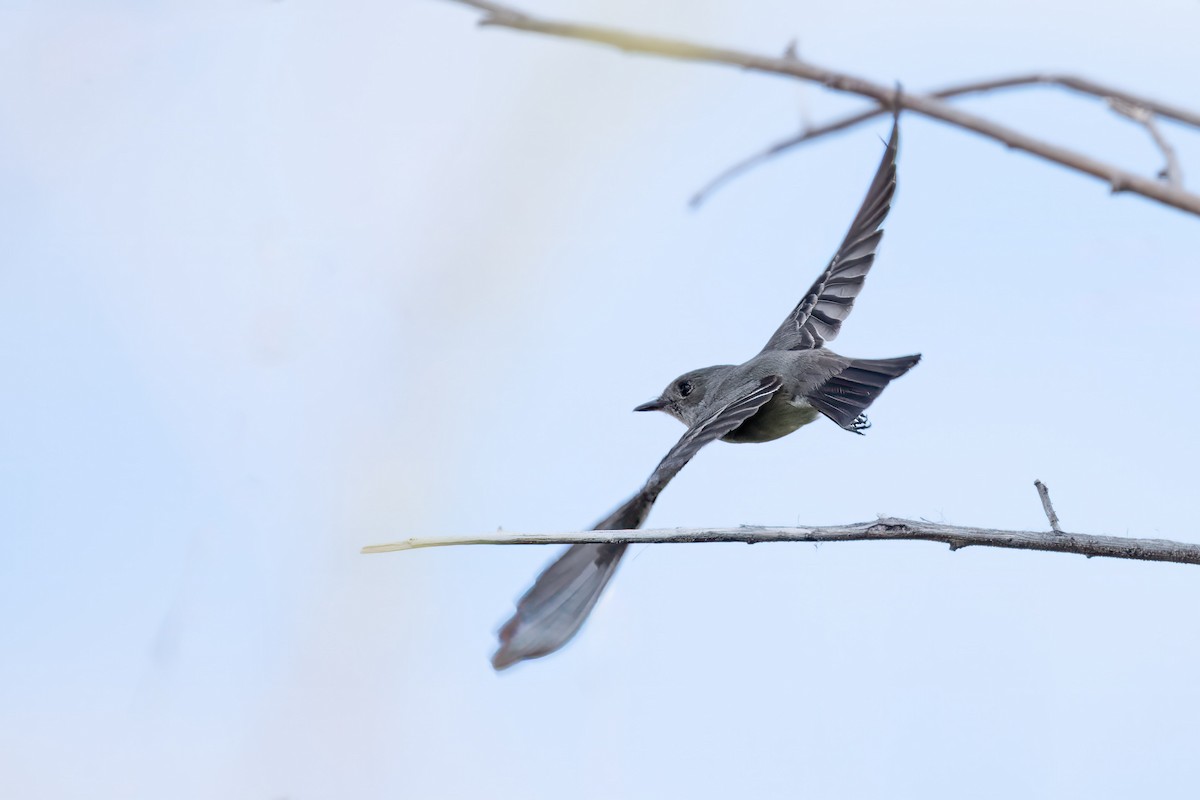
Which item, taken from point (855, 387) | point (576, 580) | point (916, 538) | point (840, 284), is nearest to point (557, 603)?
point (576, 580)

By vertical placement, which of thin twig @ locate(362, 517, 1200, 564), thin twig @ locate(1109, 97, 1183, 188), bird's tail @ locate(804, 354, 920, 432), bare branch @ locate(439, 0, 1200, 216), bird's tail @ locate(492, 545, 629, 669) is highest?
thin twig @ locate(1109, 97, 1183, 188)

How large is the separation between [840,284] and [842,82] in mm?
2835

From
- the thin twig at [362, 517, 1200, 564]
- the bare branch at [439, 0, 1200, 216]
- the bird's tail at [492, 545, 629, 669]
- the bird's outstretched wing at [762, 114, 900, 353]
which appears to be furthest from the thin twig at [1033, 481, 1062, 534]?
the bird's outstretched wing at [762, 114, 900, 353]

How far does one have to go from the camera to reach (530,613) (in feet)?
11.5

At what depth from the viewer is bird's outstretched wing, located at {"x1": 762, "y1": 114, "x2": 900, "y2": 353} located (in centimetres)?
480

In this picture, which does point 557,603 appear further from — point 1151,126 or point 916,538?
point 1151,126

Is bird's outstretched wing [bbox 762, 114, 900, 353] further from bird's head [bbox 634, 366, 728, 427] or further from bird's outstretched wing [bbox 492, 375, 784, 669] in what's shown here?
bird's outstretched wing [bbox 492, 375, 784, 669]

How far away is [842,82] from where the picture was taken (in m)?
2.19

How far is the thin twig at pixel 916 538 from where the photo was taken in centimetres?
211

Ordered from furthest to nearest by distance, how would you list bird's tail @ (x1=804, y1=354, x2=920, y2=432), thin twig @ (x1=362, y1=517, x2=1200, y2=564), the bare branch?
bird's tail @ (x1=804, y1=354, x2=920, y2=432)
thin twig @ (x1=362, y1=517, x2=1200, y2=564)
the bare branch

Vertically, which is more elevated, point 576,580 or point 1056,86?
point 1056,86

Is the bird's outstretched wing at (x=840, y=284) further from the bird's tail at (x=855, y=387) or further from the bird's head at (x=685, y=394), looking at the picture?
the bird's tail at (x=855, y=387)

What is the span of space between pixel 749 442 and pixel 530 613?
1316mm

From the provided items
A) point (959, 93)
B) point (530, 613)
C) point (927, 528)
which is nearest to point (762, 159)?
point (959, 93)
